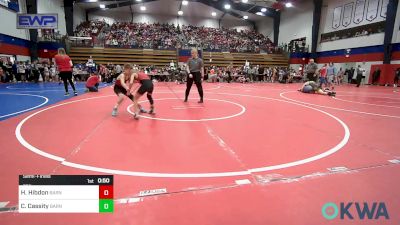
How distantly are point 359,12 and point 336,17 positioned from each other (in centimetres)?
242

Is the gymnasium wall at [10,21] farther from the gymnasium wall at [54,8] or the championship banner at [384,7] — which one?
the championship banner at [384,7]

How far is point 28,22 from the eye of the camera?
1595cm

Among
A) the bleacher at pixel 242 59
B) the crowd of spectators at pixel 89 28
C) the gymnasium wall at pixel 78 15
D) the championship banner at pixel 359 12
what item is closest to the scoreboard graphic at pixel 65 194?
the bleacher at pixel 242 59

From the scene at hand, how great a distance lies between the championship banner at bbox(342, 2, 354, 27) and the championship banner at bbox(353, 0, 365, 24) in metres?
0.53

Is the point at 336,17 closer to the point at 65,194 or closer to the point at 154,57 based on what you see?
the point at 154,57

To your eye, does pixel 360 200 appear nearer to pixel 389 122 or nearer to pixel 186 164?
pixel 186 164

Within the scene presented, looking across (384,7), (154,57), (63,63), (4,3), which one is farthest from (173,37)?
(63,63)

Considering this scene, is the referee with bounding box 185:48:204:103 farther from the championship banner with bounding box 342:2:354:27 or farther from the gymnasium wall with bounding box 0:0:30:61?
the championship banner with bounding box 342:2:354:27

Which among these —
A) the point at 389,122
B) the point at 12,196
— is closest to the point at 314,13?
the point at 389,122

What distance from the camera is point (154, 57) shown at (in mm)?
25578

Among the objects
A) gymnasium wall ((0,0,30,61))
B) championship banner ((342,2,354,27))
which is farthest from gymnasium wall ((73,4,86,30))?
championship banner ((342,2,354,27))

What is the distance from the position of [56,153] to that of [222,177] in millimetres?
2291

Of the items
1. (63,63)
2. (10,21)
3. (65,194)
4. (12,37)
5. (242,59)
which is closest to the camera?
(65,194)

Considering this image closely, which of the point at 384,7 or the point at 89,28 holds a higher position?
the point at 384,7
